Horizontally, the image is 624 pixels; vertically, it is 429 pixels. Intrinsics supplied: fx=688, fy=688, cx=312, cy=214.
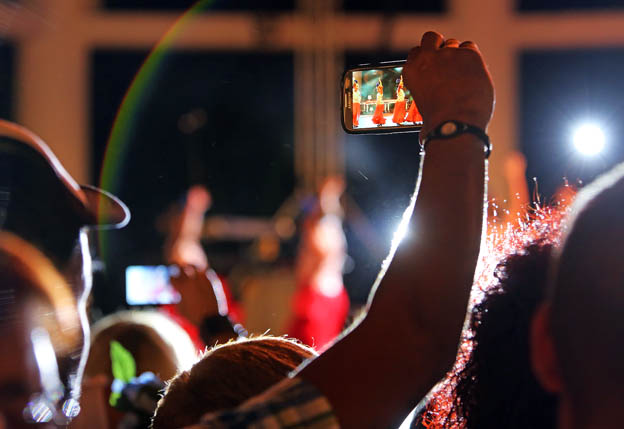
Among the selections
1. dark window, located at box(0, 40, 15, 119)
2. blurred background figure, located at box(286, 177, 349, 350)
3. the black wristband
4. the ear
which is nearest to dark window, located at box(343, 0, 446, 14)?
blurred background figure, located at box(286, 177, 349, 350)

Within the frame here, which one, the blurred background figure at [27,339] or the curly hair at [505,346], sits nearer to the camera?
the blurred background figure at [27,339]

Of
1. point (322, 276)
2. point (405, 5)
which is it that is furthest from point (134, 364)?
point (405, 5)

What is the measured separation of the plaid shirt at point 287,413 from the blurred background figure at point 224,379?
17 cm

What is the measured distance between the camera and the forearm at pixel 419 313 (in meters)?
0.60

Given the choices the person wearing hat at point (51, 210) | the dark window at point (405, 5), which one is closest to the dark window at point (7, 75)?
the dark window at point (405, 5)

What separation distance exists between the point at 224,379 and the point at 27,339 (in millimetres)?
266

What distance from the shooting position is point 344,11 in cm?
476

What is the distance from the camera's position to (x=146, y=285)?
12.0ft

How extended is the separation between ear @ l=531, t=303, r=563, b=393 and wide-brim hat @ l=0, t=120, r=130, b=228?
2.19ft

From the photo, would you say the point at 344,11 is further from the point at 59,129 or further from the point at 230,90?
the point at 59,129

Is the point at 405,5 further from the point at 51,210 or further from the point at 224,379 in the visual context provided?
the point at 224,379

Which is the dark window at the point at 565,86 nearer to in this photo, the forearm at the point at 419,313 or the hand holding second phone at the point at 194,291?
the hand holding second phone at the point at 194,291

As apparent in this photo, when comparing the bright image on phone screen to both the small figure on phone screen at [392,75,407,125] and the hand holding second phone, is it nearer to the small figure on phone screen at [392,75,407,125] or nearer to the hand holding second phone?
the small figure on phone screen at [392,75,407,125]

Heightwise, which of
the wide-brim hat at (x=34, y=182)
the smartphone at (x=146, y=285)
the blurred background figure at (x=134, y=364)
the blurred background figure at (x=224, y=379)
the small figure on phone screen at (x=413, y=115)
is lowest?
the smartphone at (x=146, y=285)
